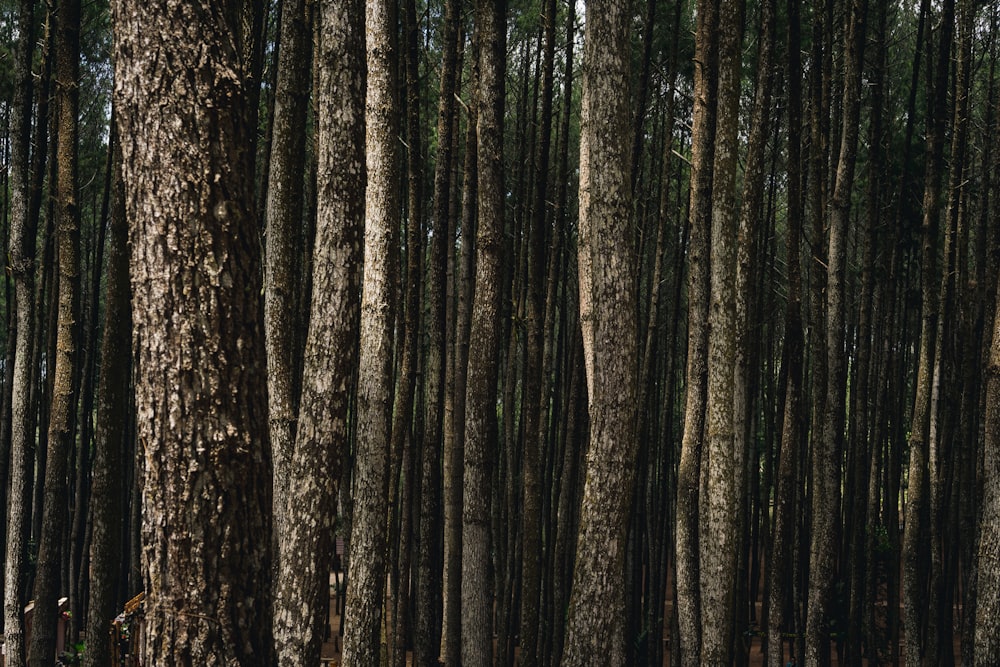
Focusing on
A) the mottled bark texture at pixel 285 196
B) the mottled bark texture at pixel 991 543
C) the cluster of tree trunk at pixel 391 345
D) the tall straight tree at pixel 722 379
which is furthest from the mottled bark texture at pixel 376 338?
the mottled bark texture at pixel 991 543

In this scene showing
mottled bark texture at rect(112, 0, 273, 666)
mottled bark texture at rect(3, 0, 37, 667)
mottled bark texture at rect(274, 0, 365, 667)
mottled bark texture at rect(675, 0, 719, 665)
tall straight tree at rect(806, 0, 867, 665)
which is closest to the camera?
mottled bark texture at rect(112, 0, 273, 666)

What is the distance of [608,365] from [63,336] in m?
2.95

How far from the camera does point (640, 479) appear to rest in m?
9.43

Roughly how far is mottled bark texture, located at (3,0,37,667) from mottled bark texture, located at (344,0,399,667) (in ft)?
7.80

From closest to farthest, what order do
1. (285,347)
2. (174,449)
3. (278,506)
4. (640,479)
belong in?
1. (174,449)
2. (278,506)
3. (285,347)
4. (640,479)

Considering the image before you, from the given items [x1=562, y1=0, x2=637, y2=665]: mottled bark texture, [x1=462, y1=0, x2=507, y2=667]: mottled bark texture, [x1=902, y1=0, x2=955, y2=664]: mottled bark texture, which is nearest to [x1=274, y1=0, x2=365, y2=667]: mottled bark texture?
[x1=562, y1=0, x2=637, y2=665]: mottled bark texture

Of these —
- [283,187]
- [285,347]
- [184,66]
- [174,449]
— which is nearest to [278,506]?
[285,347]

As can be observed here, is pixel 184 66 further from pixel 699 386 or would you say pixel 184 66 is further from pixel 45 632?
pixel 45 632

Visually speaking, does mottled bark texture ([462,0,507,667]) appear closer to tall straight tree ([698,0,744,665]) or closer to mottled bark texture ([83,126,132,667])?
tall straight tree ([698,0,744,665])

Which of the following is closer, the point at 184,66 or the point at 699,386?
the point at 184,66

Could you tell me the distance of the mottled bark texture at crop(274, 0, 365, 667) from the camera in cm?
317

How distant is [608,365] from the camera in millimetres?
3354

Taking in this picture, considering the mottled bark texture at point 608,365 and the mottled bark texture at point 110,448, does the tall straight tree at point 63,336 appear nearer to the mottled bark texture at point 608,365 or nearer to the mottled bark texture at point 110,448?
the mottled bark texture at point 110,448

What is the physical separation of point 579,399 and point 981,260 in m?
3.35
